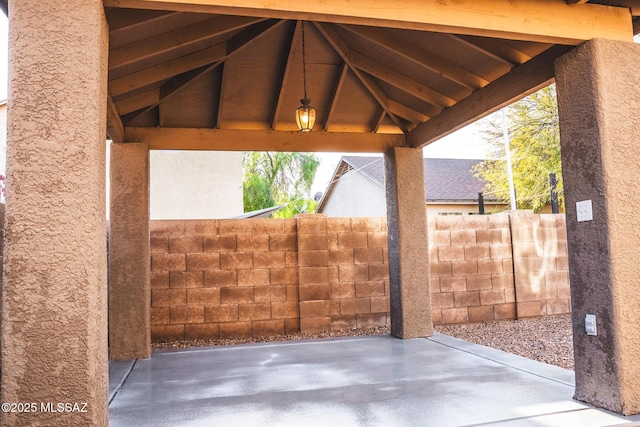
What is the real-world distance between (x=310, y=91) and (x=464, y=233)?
3.35 meters

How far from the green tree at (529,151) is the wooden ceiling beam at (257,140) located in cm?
886

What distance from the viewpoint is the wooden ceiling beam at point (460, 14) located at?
3.06 metres

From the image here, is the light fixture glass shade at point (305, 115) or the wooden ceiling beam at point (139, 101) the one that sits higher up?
the wooden ceiling beam at point (139, 101)

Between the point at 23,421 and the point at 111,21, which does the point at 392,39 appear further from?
the point at 23,421

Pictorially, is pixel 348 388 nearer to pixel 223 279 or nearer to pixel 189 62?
pixel 223 279

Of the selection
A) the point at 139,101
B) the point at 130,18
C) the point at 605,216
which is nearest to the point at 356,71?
the point at 139,101

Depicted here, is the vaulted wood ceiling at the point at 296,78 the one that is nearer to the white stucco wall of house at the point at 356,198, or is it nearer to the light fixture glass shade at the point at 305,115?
the light fixture glass shade at the point at 305,115

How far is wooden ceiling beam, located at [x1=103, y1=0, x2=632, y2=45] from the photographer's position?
3.06m

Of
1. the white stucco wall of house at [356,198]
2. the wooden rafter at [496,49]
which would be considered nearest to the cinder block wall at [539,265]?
the wooden rafter at [496,49]

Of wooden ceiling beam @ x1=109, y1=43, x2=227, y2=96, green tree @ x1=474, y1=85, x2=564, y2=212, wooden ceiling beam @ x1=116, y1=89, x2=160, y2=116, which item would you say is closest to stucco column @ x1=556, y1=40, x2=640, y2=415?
wooden ceiling beam @ x1=109, y1=43, x2=227, y2=96

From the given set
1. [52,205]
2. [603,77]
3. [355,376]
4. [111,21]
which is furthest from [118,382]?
[603,77]

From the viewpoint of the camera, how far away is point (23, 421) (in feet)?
7.80

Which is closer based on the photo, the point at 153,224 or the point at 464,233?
the point at 153,224

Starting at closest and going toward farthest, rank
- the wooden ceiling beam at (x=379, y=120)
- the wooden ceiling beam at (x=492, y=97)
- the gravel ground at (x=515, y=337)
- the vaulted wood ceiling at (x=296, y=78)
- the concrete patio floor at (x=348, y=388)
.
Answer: the concrete patio floor at (x=348, y=388) → the wooden ceiling beam at (x=492, y=97) → the vaulted wood ceiling at (x=296, y=78) → the gravel ground at (x=515, y=337) → the wooden ceiling beam at (x=379, y=120)
